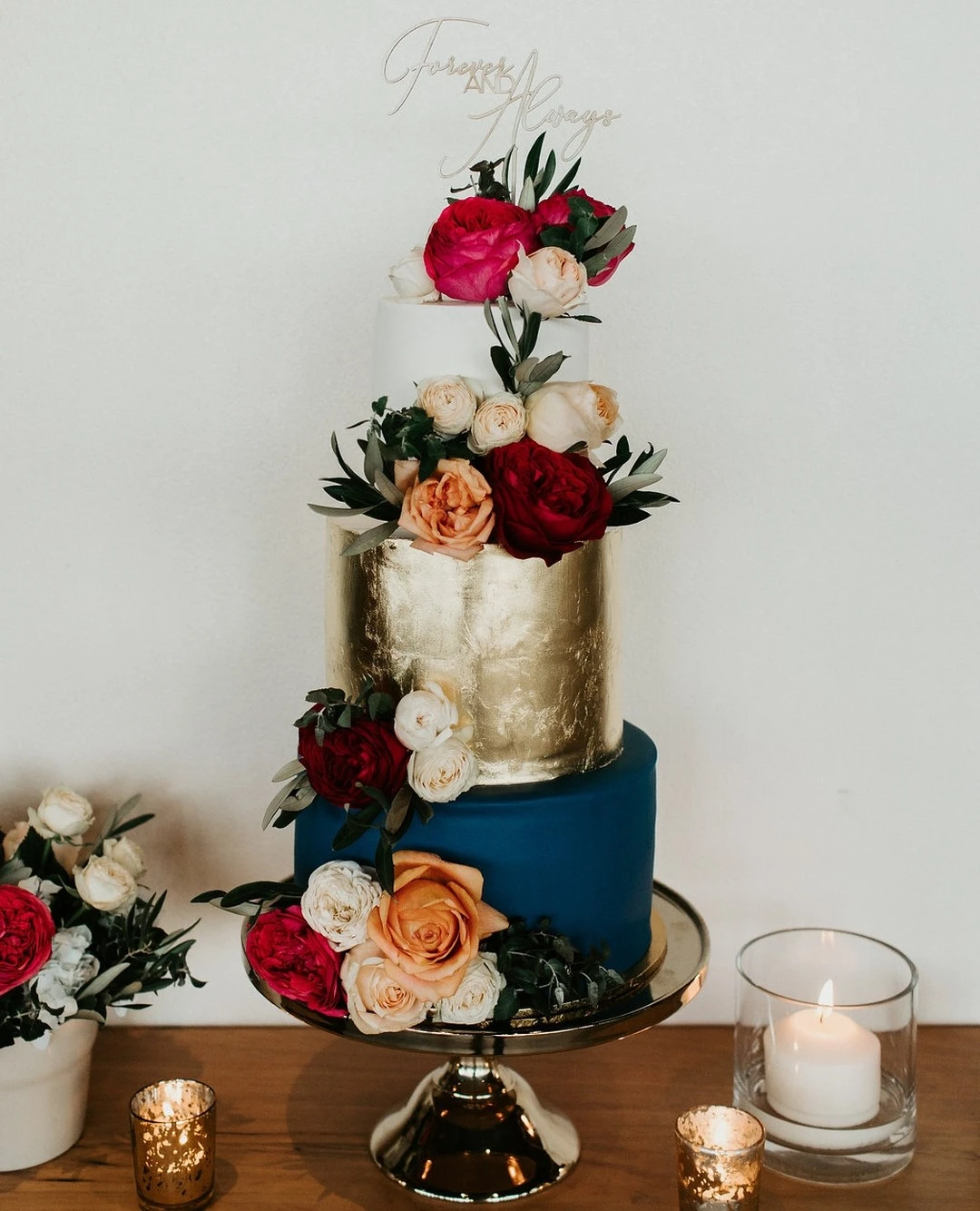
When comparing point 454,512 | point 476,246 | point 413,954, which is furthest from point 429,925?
point 476,246

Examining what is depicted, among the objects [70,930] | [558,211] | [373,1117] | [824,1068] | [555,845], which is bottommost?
[373,1117]

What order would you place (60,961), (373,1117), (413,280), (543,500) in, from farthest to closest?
(373,1117)
(60,961)
(413,280)
(543,500)

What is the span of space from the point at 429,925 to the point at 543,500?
326 mm

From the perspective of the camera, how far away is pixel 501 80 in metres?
1.23

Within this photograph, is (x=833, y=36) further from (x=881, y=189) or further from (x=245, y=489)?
(x=245, y=489)

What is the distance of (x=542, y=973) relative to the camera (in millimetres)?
964

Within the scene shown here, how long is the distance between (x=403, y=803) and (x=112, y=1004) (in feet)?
1.36

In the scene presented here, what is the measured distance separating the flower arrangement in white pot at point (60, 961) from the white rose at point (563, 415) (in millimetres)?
581

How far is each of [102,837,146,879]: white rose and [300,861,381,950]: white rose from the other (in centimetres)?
32

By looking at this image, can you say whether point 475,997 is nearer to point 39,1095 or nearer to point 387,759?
point 387,759

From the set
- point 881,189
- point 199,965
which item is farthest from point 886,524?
point 199,965

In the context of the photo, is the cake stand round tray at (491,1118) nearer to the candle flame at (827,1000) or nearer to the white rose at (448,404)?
the candle flame at (827,1000)

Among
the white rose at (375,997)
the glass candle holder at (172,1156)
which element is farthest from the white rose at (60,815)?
the white rose at (375,997)

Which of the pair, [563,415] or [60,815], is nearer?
[563,415]
